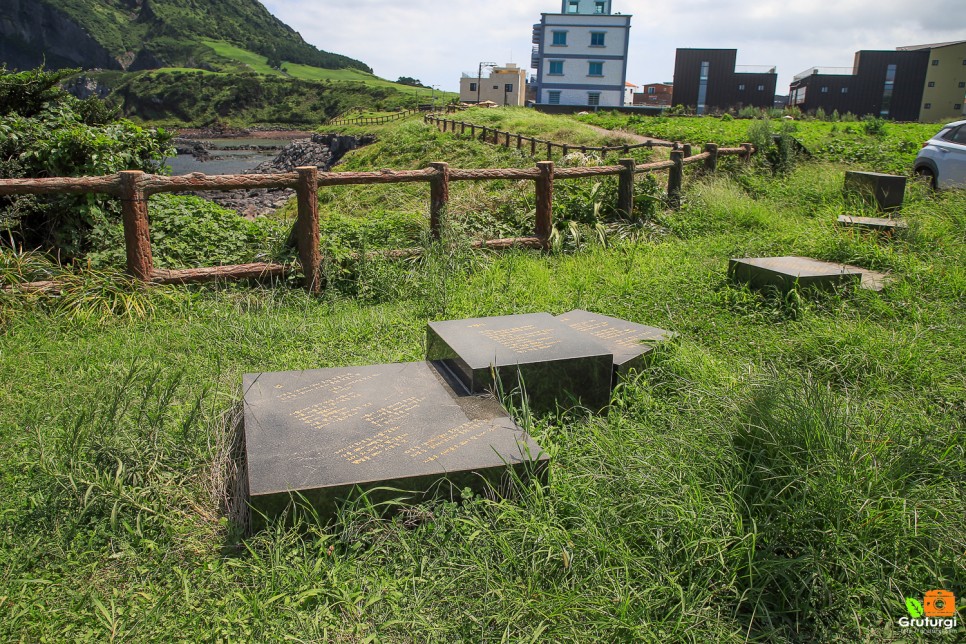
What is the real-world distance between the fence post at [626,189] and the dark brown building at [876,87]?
60.3m

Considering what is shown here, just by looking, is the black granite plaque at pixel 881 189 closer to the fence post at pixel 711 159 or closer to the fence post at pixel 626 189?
the fence post at pixel 626 189

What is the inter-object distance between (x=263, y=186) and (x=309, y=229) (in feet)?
2.25

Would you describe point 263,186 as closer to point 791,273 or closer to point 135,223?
point 135,223

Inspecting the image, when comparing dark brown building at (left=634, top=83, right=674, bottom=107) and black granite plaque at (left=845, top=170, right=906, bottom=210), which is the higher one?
dark brown building at (left=634, top=83, right=674, bottom=107)

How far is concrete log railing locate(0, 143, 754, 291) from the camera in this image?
6.68m

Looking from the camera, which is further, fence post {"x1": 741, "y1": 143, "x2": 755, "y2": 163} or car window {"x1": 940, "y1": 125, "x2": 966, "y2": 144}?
fence post {"x1": 741, "y1": 143, "x2": 755, "y2": 163}

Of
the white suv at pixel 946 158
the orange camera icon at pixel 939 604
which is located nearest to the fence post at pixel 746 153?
the white suv at pixel 946 158

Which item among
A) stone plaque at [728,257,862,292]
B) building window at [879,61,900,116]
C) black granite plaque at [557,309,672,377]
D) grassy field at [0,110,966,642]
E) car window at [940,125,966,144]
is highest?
building window at [879,61,900,116]

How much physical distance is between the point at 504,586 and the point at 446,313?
3905 millimetres

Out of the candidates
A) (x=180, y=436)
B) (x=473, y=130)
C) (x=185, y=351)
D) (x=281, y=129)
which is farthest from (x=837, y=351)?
(x=281, y=129)

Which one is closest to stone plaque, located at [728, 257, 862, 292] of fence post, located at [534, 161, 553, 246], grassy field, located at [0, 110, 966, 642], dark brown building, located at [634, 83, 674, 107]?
grassy field, located at [0, 110, 966, 642]

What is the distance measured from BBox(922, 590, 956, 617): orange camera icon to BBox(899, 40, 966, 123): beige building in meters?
69.1

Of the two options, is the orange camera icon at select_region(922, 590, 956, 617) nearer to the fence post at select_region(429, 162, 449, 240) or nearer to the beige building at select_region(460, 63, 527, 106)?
the fence post at select_region(429, 162, 449, 240)

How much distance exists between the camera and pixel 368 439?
3.55m
